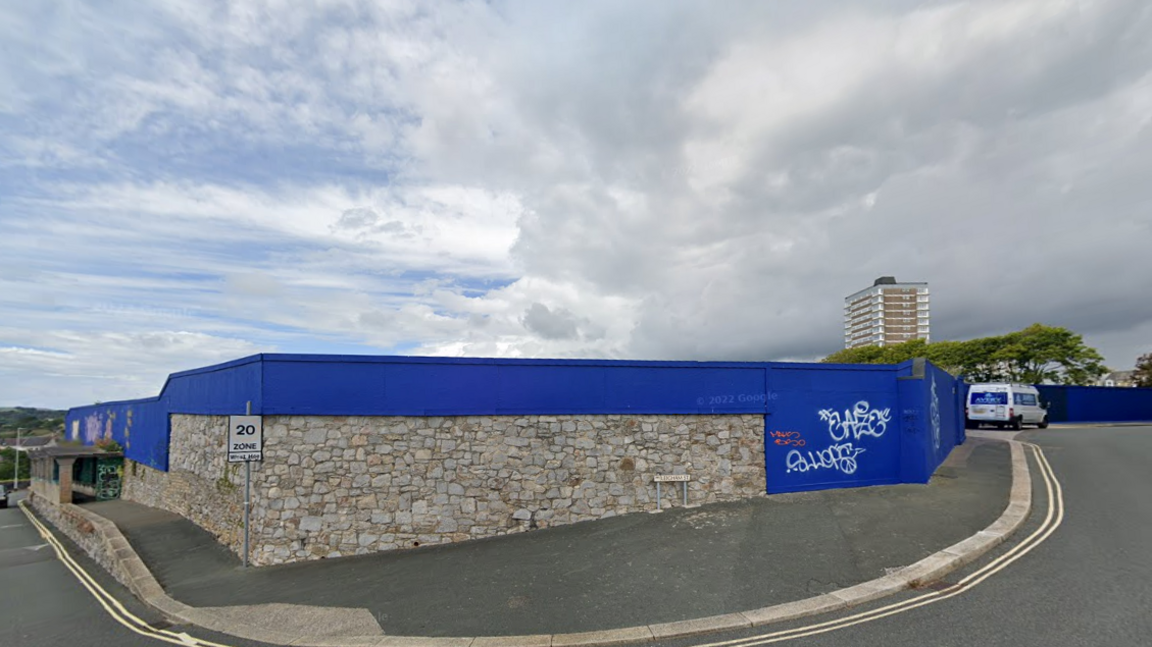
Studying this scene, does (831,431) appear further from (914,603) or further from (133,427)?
(133,427)

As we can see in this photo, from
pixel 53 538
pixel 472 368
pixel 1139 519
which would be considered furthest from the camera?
pixel 53 538

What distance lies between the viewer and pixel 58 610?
10.6 meters

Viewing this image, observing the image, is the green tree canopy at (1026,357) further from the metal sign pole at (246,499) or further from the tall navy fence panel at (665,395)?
the metal sign pole at (246,499)

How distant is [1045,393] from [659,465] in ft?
125

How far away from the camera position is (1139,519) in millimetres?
9555

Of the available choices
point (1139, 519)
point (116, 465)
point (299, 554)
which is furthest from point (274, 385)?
point (116, 465)

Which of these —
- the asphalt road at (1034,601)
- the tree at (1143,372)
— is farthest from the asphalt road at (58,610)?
the tree at (1143,372)

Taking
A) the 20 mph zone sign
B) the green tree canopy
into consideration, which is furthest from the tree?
the 20 mph zone sign

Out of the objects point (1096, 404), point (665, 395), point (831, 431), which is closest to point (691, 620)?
point (665, 395)

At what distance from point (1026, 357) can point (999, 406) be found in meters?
29.6

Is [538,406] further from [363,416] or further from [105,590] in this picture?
[105,590]

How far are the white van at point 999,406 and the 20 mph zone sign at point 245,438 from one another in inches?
1153

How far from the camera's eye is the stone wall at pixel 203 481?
455 inches

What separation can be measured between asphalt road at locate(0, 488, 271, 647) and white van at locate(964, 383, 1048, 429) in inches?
1202
